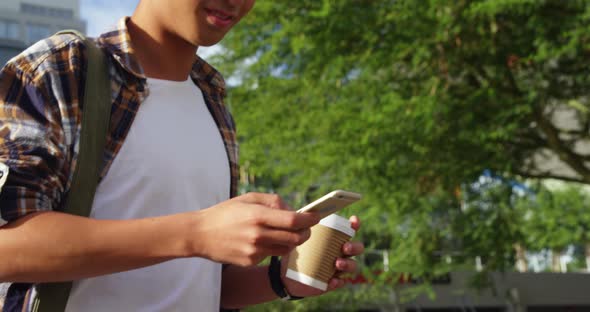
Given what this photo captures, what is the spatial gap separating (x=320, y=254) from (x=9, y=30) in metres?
0.99

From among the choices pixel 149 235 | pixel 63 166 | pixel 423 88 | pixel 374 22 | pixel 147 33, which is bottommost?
pixel 149 235

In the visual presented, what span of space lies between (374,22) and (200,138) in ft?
21.8

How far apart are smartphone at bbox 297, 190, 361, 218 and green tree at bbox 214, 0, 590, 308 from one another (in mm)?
6355

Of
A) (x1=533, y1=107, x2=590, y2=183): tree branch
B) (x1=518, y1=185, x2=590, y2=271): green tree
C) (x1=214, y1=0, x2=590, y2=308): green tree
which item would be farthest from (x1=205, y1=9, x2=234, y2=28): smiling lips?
(x1=518, y1=185, x2=590, y2=271): green tree

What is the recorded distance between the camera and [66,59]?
133 centimetres

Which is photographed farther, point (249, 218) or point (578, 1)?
point (578, 1)

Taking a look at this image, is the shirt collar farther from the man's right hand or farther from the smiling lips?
the man's right hand

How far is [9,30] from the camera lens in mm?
1827

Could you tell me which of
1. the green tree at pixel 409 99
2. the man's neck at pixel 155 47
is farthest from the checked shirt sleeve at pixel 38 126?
the green tree at pixel 409 99

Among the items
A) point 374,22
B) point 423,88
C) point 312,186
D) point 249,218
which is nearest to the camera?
point 249,218

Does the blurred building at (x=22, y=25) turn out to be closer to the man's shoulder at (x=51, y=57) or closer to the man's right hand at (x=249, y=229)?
the man's shoulder at (x=51, y=57)

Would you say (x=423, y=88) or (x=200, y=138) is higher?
(x=423, y=88)

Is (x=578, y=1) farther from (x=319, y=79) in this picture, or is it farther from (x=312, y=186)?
(x=312, y=186)

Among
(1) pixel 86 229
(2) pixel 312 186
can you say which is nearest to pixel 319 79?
(2) pixel 312 186
